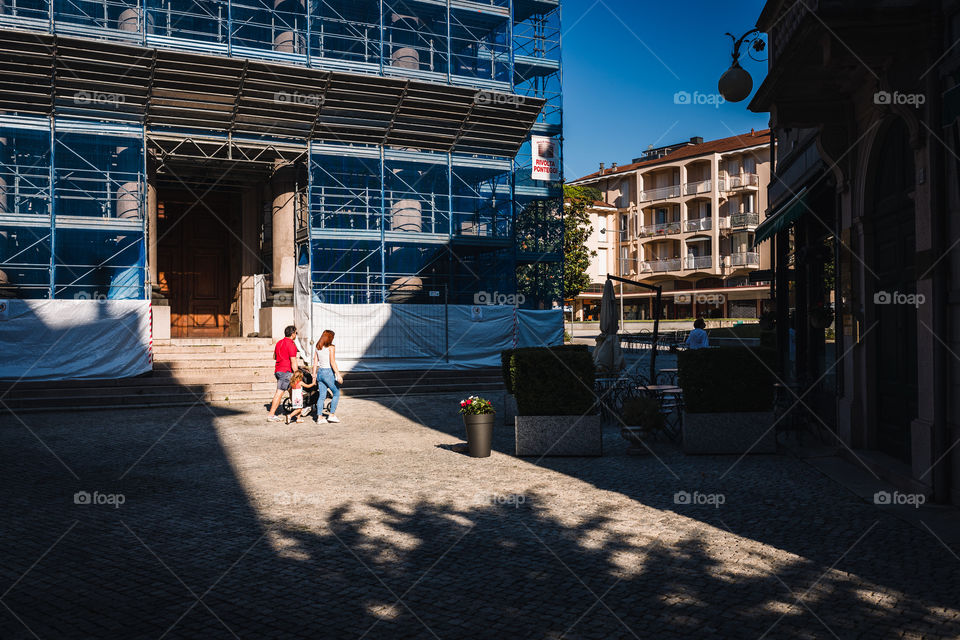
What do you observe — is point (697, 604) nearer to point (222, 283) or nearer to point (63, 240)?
point (63, 240)

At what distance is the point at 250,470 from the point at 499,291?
65.2 feet

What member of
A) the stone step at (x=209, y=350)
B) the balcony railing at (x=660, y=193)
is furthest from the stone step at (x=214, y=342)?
the balcony railing at (x=660, y=193)

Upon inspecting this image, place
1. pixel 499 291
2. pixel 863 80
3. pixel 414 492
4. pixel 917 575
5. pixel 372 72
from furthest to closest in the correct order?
pixel 499 291, pixel 372 72, pixel 863 80, pixel 414 492, pixel 917 575

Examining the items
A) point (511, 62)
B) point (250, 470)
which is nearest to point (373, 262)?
point (511, 62)

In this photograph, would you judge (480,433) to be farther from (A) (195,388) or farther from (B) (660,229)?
(B) (660,229)

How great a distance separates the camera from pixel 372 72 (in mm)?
25453

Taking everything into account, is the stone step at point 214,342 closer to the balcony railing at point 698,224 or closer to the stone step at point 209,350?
the stone step at point 209,350

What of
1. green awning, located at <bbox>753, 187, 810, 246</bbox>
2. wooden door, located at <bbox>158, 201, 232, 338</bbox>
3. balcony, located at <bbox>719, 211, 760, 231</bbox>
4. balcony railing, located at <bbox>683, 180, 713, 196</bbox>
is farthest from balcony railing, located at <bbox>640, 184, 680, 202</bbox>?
green awning, located at <bbox>753, 187, 810, 246</bbox>

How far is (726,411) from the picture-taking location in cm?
991

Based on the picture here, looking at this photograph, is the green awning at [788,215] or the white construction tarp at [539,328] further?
the white construction tarp at [539,328]

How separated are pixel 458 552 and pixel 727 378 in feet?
17.3

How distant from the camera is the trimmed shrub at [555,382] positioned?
986cm

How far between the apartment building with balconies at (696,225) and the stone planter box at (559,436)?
4895cm

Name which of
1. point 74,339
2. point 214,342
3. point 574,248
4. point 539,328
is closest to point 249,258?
point 214,342
